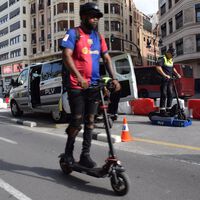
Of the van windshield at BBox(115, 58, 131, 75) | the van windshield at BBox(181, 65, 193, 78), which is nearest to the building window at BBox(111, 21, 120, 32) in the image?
the van windshield at BBox(181, 65, 193, 78)

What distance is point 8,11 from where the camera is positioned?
3231 inches

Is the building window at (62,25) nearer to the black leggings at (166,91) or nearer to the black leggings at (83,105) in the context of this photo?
the black leggings at (166,91)

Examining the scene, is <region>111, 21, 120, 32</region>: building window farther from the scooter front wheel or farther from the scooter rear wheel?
the scooter front wheel

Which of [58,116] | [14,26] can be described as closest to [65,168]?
[58,116]

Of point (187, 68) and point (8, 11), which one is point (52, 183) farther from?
point (8, 11)

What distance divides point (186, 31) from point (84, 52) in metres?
40.6

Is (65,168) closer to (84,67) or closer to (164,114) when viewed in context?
(84,67)

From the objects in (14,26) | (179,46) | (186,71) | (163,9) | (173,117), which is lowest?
(173,117)

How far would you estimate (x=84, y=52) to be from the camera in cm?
479

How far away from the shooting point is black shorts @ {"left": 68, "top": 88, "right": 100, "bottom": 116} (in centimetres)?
479

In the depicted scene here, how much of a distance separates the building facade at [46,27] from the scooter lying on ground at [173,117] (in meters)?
53.6

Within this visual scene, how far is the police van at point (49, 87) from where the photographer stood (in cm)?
1094

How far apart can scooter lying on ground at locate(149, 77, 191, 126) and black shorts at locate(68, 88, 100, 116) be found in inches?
214

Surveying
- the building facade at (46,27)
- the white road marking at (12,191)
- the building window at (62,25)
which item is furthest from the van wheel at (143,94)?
the building window at (62,25)
